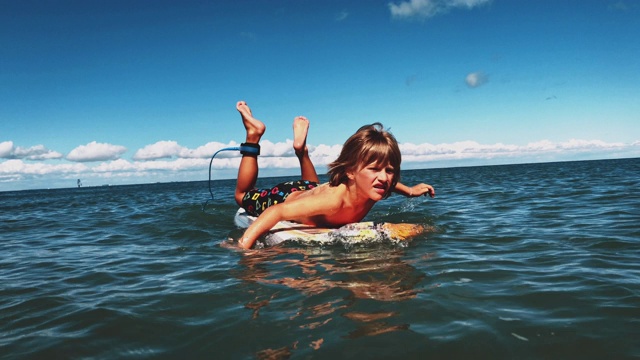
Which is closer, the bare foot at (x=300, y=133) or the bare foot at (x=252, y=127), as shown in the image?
the bare foot at (x=252, y=127)

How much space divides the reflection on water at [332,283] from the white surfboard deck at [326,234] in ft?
0.92

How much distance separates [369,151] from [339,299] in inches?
83.4

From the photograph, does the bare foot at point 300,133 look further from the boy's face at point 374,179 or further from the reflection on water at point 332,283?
the reflection on water at point 332,283

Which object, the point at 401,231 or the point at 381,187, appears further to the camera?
the point at 401,231

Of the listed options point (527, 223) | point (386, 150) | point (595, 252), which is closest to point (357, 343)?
point (386, 150)

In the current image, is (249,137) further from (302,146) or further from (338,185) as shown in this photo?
(338,185)

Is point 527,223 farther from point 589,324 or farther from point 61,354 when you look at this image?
point 61,354

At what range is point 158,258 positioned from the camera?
5.33m

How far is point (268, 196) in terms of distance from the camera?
6.82 metres

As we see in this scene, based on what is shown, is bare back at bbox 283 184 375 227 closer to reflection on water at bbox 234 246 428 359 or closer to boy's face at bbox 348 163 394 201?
boy's face at bbox 348 163 394 201

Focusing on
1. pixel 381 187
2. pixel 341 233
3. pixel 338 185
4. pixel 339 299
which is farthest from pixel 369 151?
pixel 339 299

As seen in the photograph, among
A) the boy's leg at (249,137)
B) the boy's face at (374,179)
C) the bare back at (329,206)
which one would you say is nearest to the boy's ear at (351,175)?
the boy's face at (374,179)

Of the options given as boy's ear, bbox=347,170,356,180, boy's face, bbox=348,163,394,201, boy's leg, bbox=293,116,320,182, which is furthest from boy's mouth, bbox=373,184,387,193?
boy's leg, bbox=293,116,320,182

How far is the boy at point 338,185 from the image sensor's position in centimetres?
493
